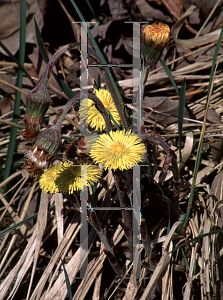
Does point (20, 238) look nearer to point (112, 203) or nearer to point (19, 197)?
point (19, 197)

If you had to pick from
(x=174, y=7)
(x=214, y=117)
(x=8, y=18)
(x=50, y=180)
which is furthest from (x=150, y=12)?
(x=50, y=180)

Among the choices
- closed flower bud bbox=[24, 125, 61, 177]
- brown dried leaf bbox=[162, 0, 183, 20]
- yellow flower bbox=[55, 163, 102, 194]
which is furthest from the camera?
brown dried leaf bbox=[162, 0, 183, 20]

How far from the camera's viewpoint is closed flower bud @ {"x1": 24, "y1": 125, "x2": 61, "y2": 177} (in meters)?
0.67

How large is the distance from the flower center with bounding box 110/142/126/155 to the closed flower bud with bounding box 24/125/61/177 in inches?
5.7

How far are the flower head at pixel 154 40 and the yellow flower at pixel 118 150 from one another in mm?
255

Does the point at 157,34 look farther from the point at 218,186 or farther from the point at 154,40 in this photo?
the point at 218,186

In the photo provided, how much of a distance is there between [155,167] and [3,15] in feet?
4.15

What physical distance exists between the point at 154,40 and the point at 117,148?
0.33m

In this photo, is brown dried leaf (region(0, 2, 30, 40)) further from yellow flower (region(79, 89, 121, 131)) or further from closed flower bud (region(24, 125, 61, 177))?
closed flower bud (region(24, 125, 61, 177))

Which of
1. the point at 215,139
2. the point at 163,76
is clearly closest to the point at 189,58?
the point at 163,76

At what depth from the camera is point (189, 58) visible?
142 cm

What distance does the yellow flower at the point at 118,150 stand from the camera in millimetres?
667

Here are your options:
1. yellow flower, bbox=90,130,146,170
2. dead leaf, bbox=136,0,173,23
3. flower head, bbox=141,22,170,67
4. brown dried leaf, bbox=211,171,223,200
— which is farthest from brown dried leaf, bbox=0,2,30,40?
brown dried leaf, bbox=211,171,223,200

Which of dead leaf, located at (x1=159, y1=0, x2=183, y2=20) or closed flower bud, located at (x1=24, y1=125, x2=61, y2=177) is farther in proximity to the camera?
dead leaf, located at (x1=159, y1=0, x2=183, y2=20)
